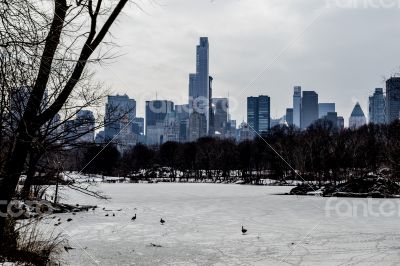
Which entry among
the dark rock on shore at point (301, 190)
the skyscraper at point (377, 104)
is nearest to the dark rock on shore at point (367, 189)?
the dark rock on shore at point (301, 190)

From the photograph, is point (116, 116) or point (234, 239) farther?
point (234, 239)

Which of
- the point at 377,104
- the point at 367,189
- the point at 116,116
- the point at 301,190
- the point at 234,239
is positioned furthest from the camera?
the point at 377,104

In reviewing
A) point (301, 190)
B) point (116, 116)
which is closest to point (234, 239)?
point (116, 116)

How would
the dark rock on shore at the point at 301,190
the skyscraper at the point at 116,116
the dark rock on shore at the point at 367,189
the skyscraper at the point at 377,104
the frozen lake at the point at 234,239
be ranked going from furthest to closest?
the dark rock on shore at the point at 301,190 → the dark rock on shore at the point at 367,189 → the skyscraper at the point at 377,104 → the frozen lake at the point at 234,239 → the skyscraper at the point at 116,116

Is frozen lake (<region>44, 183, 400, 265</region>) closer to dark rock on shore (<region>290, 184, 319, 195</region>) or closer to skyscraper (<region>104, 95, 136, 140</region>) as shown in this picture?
skyscraper (<region>104, 95, 136, 140</region>)

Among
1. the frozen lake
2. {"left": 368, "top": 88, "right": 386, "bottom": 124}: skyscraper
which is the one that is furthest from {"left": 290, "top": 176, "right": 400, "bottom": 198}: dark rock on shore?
the frozen lake

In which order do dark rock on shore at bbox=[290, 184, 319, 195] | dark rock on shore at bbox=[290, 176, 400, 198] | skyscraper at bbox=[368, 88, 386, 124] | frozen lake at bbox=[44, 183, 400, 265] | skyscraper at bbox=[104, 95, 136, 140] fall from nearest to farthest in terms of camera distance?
skyscraper at bbox=[104, 95, 136, 140] < frozen lake at bbox=[44, 183, 400, 265] < skyscraper at bbox=[368, 88, 386, 124] < dark rock on shore at bbox=[290, 176, 400, 198] < dark rock on shore at bbox=[290, 184, 319, 195]

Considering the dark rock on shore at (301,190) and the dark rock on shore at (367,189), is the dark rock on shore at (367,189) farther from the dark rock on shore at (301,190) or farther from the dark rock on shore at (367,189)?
the dark rock on shore at (301,190)

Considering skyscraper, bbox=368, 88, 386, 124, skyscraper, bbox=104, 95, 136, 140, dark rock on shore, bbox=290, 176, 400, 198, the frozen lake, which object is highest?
skyscraper, bbox=368, 88, 386, 124

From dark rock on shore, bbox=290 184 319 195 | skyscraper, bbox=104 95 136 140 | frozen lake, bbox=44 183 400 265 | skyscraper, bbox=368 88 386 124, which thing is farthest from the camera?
dark rock on shore, bbox=290 184 319 195

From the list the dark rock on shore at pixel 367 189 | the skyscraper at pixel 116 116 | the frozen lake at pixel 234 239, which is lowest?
the frozen lake at pixel 234 239

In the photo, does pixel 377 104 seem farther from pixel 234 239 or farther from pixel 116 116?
pixel 116 116

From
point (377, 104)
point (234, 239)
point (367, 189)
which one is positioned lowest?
point (234, 239)

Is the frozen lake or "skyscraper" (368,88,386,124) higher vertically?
"skyscraper" (368,88,386,124)
